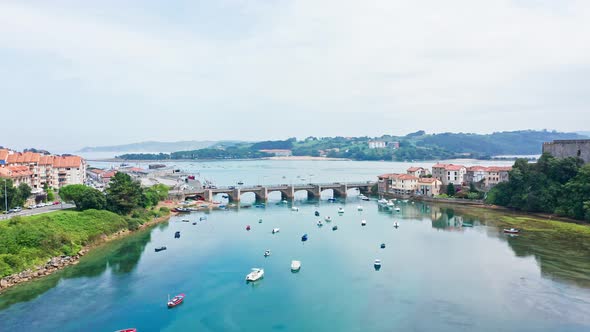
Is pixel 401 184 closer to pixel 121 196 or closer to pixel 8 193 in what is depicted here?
pixel 121 196

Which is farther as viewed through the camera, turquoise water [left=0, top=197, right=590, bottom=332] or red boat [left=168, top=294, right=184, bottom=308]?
red boat [left=168, top=294, right=184, bottom=308]

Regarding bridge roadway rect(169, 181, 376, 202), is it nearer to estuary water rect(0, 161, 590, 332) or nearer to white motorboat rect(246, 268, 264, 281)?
estuary water rect(0, 161, 590, 332)

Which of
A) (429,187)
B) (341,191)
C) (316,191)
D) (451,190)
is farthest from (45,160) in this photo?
(451,190)

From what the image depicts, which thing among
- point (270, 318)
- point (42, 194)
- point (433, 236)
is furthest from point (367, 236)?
point (42, 194)

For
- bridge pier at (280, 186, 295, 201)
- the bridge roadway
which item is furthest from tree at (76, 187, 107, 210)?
bridge pier at (280, 186, 295, 201)

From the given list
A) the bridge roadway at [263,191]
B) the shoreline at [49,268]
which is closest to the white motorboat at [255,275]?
the shoreline at [49,268]

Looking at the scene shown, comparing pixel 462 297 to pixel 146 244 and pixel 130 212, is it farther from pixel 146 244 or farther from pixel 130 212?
pixel 130 212

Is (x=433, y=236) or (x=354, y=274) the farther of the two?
(x=433, y=236)
